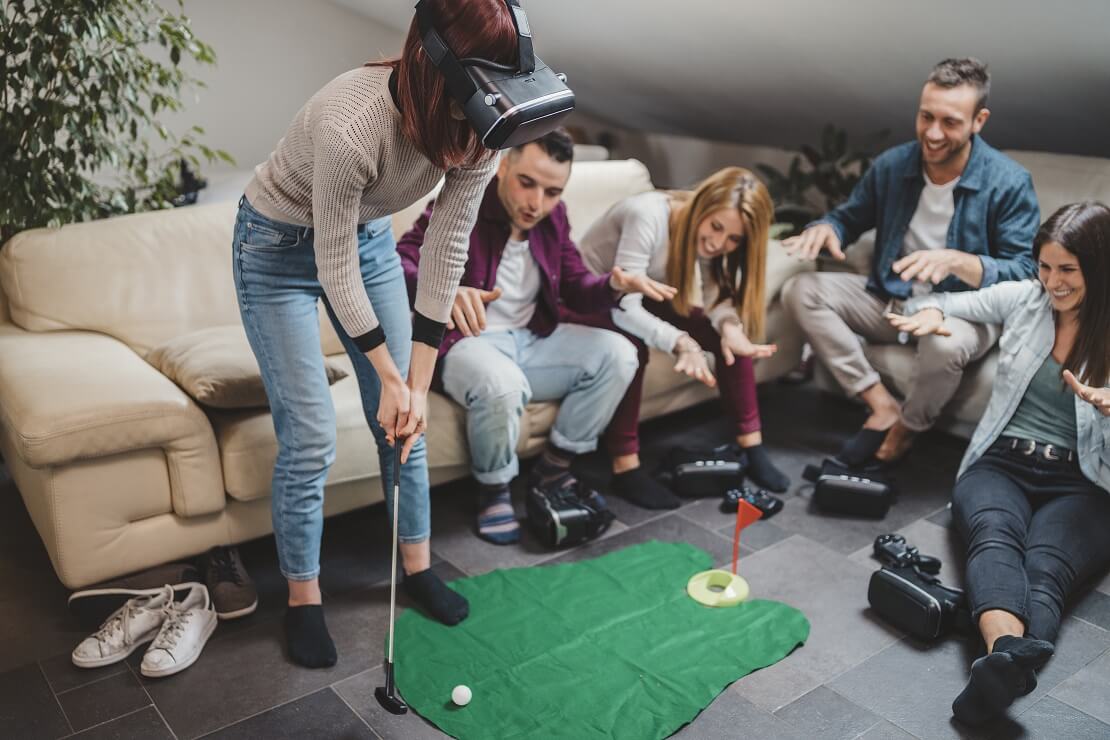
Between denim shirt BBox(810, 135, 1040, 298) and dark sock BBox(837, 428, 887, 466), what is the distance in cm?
41

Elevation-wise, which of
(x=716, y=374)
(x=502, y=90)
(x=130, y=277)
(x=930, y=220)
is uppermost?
(x=502, y=90)

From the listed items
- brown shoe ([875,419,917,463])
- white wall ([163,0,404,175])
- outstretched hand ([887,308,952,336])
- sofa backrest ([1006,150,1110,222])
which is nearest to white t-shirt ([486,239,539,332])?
outstretched hand ([887,308,952,336])

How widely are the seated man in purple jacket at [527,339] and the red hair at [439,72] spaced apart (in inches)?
27.2

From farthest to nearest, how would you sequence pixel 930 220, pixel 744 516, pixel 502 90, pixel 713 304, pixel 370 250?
pixel 930 220 → pixel 713 304 → pixel 744 516 → pixel 370 250 → pixel 502 90

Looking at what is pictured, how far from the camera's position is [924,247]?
9.62ft

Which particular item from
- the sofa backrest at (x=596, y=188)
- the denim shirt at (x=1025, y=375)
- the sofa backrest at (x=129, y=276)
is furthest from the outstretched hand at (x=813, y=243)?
the sofa backrest at (x=129, y=276)

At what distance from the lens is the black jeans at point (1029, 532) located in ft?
6.59

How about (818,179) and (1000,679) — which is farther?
(818,179)

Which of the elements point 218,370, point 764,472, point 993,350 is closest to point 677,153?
point 993,350

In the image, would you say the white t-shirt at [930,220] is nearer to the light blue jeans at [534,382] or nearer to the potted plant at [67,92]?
the light blue jeans at [534,382]

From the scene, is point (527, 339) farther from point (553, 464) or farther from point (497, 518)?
point (497, 518)

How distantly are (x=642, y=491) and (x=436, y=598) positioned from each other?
2.49ft

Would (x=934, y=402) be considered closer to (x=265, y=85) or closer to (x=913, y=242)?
(x=913, y=242)

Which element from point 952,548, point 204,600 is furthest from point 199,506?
point 952,548
